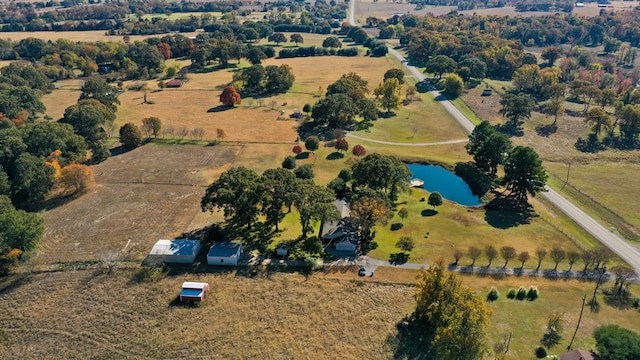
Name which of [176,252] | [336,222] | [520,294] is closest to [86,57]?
[176,252]

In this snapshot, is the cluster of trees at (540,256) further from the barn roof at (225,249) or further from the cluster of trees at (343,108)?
the cluster of trees at (343,108)

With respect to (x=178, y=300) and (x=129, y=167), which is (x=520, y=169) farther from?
(x=129, y=167)

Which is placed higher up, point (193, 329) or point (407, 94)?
point (407, 94)

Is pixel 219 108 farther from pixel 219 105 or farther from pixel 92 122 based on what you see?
pixel 92 122

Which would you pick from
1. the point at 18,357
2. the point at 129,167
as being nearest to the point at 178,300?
the point at 18,357

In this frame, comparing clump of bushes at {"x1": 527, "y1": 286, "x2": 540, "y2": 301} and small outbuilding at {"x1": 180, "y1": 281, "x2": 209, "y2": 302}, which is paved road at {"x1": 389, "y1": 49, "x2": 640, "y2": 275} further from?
small outbuilding at {"x1": 180, "y1": 281, "x2": 209, "y2": 302}

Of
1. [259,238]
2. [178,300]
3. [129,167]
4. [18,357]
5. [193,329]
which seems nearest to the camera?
[18,357]

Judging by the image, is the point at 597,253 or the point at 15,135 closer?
the point at 597,253
